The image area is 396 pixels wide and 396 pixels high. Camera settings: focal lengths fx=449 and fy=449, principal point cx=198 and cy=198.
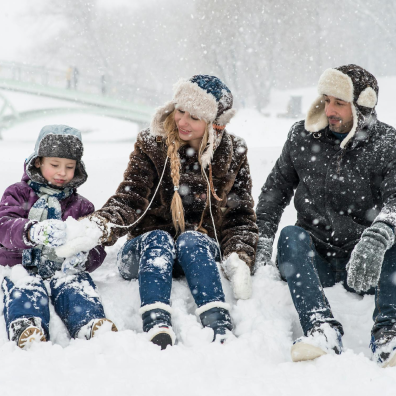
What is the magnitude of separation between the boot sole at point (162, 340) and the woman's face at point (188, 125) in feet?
4.17

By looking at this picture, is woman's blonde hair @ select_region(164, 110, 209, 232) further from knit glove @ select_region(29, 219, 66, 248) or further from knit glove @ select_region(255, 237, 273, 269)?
knit glove @ select_region(29, 219, 66, 248)

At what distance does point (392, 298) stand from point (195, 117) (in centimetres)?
154

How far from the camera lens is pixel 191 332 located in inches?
91.1

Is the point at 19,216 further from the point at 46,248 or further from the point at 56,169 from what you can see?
the point at 56,169

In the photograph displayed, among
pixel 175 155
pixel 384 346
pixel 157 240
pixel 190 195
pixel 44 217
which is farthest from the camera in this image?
pixel 190 195

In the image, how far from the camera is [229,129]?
1841 cm

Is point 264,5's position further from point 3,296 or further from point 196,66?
point 3,296

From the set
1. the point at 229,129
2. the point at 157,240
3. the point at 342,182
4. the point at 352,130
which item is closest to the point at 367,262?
the point at 342,182

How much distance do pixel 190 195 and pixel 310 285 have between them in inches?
40.2

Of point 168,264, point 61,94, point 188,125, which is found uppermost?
point 61,94

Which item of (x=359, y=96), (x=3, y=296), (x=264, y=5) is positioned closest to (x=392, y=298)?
(x=359, y=96)

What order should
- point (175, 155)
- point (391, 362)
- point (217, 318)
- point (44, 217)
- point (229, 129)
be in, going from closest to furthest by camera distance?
point (391, 362) → point (217, 318) → point (44, 217) → point (175, 155) → point (229, 129)

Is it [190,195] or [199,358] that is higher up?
[190,195]

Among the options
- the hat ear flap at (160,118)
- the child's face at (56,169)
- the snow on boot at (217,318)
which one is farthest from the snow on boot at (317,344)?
the child's face at (56,169)
